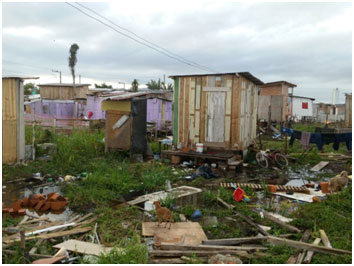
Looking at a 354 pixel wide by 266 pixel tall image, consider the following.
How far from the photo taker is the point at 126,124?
1091 centimetres

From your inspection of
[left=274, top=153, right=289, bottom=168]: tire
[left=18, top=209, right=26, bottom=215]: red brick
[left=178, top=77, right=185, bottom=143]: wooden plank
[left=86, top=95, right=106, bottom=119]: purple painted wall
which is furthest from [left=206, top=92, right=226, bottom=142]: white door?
[left=86, top=95, right=106, bottom=119]: purple painted wall

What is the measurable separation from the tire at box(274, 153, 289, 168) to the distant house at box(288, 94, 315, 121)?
19.6 meters

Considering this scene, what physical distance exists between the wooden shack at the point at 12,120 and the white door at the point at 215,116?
19.2ft

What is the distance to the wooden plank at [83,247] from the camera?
400cm

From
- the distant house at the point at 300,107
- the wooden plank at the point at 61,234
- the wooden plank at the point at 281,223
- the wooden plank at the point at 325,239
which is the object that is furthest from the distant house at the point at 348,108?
the wooden plank at the point at 61,234

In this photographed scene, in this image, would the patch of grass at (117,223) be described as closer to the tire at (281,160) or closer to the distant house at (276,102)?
the tire at (281,160)

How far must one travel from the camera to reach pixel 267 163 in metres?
10.1

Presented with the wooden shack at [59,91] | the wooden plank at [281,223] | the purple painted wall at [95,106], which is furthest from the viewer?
the wooden shack at [59,91]

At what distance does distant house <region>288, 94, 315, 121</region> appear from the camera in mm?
29489

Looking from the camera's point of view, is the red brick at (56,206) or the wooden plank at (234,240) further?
the red brick at (56,206)

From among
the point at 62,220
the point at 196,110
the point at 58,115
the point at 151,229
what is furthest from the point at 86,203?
the point at 58,115

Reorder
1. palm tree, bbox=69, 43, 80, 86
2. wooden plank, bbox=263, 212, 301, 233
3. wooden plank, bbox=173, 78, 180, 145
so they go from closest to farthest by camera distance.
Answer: wooden plank, bbox=263, 212, 301, 233, wooden plank, bbox=173, 78, 180, 145, palm tree, bbox=69, 43, 80, 86

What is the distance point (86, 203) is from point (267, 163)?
6.23m

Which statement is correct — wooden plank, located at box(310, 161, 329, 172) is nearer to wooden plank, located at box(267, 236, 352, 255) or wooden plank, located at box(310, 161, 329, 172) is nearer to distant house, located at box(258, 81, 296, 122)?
wooden plank, located at box(267, 236, 352, 255)
